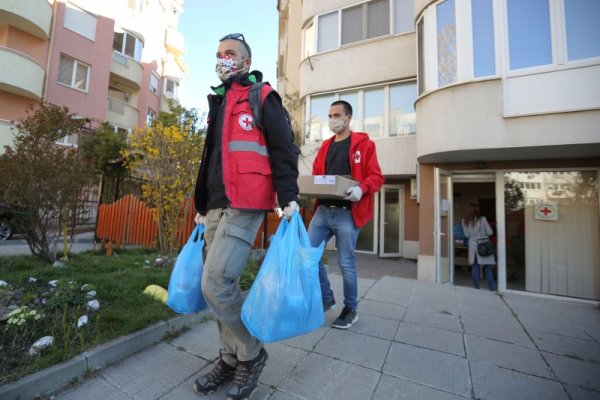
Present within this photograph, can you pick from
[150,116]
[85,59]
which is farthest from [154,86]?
[85,59]

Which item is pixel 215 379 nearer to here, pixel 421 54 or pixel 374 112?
pixel 421 54

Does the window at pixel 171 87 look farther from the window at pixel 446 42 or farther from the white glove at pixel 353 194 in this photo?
the white glove at pixel 353 194

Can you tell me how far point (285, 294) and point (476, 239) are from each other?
5.80 metres

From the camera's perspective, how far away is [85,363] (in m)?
2.08

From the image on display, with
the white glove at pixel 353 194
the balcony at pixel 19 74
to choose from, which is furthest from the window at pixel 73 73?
the white glove at pixel 353 194

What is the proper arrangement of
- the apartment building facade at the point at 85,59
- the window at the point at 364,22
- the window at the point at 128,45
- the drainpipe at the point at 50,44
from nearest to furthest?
the window at the point at 364,22 → the apartment building facade at the point at 85,59 → the drainpipe at the point at 50,44 → the window at the point at 128,45

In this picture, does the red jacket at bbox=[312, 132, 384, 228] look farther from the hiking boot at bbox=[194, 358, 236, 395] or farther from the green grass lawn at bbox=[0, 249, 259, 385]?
the green grass lawn at bbox=[0, 249, 259, 385]

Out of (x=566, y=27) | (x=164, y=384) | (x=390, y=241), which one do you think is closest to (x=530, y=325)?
(x=164, y=384)

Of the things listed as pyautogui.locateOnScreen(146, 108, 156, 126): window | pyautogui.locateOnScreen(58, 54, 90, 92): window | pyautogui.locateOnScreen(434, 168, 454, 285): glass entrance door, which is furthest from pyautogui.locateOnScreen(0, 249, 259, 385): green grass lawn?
pyautogui.locateOnScreen(146, 108, 156, 126): window

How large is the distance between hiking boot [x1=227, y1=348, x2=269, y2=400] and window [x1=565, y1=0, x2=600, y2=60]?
6.05 metres

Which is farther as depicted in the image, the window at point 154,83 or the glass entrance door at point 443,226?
the window at point 154,83

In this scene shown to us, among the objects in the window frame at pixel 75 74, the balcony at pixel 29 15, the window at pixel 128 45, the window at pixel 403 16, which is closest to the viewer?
the window at pixel 403 16

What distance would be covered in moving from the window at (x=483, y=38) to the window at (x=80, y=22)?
17072 millimetres

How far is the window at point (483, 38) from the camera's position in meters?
5.03
